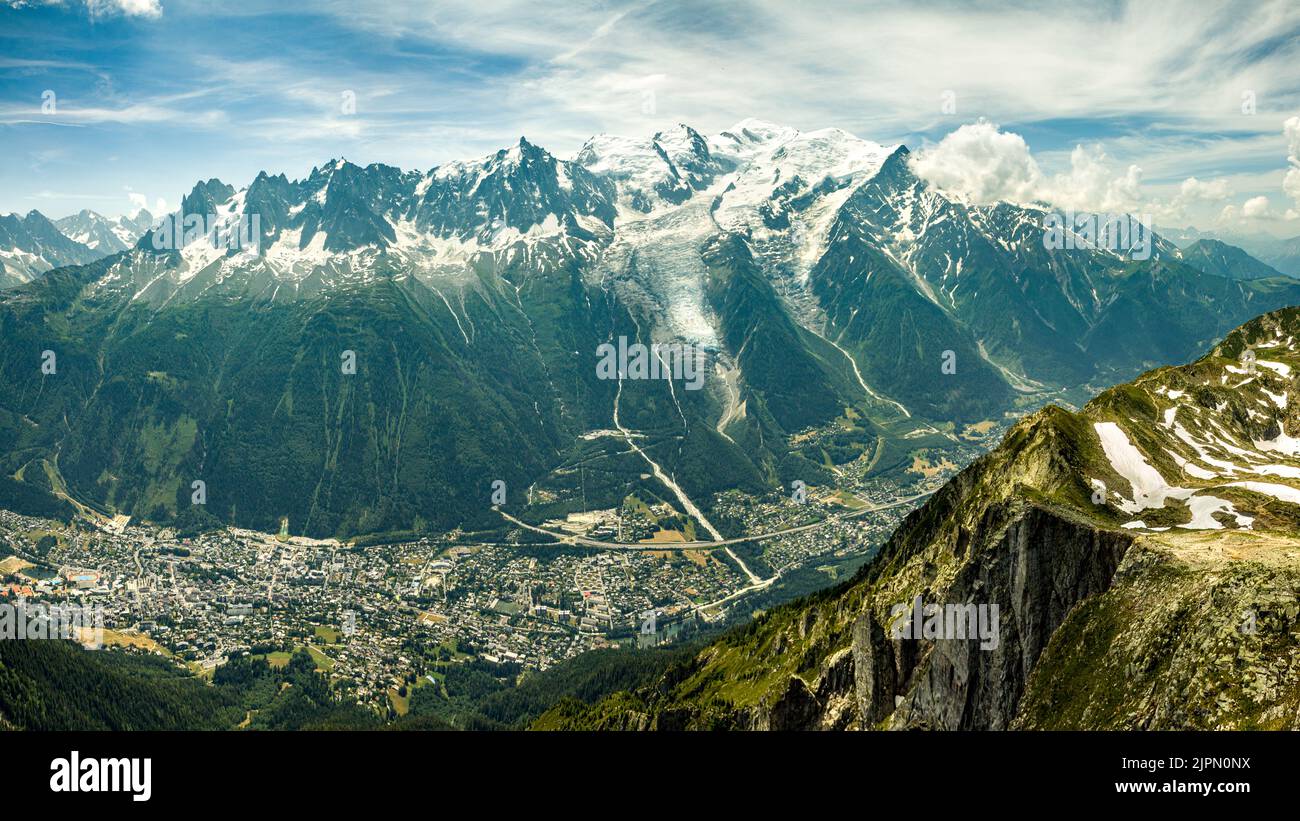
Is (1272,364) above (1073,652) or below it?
above
